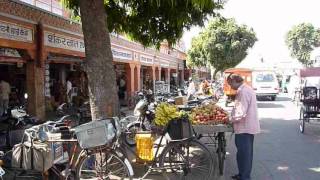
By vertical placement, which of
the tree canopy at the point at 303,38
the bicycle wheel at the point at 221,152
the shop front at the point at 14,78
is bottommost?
the bicycle wheel at the point at 221,152

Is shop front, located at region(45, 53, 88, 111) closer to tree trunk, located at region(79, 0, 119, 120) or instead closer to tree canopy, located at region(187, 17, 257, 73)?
tree trunk, located at region(79, 0, 119, 120)

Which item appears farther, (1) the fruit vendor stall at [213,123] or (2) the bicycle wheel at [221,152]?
(2) the bicycle wheel at [221,152]

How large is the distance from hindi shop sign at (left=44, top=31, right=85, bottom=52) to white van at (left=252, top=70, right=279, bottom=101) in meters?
14.4

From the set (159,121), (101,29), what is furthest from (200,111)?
(101,29)

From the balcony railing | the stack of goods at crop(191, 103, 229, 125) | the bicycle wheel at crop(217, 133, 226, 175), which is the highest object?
the balcony railing

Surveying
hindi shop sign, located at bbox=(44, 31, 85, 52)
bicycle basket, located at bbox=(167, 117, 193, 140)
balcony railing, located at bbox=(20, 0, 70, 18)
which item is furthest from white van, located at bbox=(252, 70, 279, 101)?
bicycle basket, located at bbox=(167, 117, 193, 140)

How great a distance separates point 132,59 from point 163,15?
50.3 ft

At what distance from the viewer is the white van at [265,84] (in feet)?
91.4

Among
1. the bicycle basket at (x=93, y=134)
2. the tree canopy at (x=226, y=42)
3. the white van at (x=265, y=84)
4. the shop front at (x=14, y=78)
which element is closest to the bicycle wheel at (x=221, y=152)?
the bicycle basket at (x=93, y=134)

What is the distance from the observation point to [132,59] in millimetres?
24266

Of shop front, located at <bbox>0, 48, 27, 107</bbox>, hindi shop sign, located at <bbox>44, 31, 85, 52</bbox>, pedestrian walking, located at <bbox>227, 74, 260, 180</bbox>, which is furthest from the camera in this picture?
shop front, located at <bbox>0, 48, 27, 107</bbox>

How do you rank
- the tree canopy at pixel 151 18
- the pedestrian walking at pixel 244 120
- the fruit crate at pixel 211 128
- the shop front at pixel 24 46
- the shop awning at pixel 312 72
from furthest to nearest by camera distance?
the shop awning at pixel 312 72
the shop front at pixel 24 46
the tree canopy at pixel 151 18
the fruit crate at pixel 211 128
the pedestrian walking at pixel 244 120

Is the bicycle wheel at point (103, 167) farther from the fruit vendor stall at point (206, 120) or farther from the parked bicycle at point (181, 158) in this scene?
the fruit vendor stall at point (206, 120)

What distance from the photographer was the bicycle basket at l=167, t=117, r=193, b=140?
6.60m
